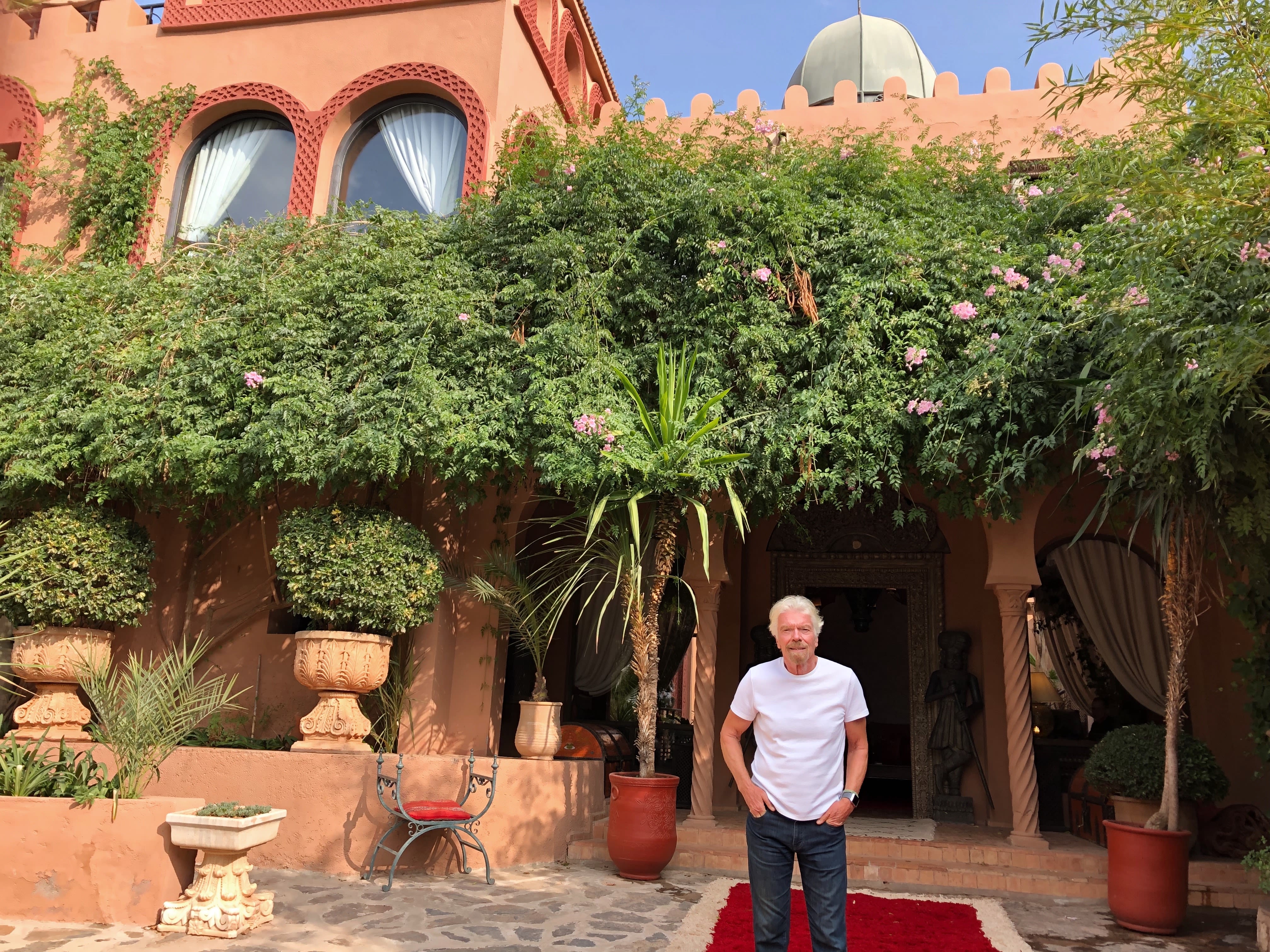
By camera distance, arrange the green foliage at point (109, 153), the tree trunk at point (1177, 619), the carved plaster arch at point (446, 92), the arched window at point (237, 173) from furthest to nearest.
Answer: the arched window at point (237, 173), the green foliage at point (109, 153), the carved plaster arch at point (446, 92), the tree trunk at point (1177, 619)

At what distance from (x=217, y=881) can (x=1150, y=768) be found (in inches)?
215

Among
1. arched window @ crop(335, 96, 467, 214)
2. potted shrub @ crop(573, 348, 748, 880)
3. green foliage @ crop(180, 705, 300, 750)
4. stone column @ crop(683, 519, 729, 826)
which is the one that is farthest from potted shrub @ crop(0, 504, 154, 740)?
stone column @ crop(683, 519, 729, 826)

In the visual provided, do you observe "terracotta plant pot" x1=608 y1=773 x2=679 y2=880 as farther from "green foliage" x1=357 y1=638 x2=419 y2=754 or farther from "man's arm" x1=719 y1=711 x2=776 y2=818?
"man's arm" x1=719 y1=711 x2=776 y2=818

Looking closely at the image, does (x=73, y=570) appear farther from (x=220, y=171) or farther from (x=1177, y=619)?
(x=1177, y=619)

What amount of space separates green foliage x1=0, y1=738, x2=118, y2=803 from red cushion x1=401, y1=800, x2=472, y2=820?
1581 millimetres

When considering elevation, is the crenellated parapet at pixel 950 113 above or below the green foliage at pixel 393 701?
above

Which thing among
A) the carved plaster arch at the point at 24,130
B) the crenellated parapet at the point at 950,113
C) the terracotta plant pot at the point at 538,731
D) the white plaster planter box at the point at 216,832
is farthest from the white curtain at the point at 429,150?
→ the white plaster planter box at the point at 216,832

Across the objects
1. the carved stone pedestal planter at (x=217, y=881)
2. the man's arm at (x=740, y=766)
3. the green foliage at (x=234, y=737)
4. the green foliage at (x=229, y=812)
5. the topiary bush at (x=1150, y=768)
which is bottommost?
the carved stone pedestal planter at (x=217, y=881)

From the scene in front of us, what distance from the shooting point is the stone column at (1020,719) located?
635cm

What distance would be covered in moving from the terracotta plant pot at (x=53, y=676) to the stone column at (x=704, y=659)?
447 cm

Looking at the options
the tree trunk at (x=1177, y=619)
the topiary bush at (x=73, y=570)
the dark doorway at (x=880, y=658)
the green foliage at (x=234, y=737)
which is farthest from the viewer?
the dark doorway at (x=880, y=658)

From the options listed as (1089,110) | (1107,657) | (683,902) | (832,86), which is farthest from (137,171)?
(832,86)

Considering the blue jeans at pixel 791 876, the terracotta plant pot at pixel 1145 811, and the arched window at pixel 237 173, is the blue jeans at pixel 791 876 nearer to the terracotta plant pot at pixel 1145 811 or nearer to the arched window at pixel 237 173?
the terracotta plant pot at pixel 1145 811

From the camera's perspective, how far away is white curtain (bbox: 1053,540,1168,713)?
837cm
